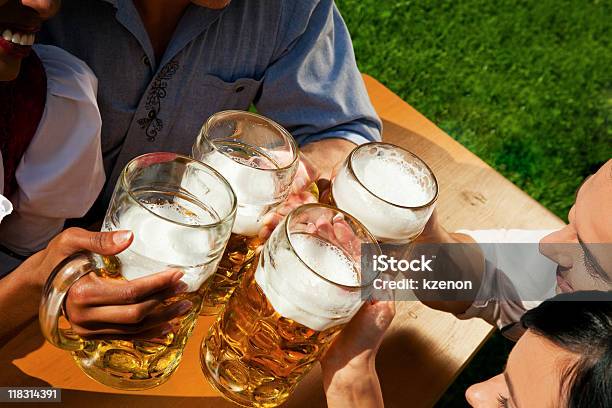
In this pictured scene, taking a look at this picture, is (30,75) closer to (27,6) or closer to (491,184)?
(27,6)

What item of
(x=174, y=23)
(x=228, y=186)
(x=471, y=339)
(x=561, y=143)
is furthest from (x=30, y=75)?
(x=561, y=143)

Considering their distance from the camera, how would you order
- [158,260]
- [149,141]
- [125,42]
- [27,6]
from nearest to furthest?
1. [158,260]
2. [27,6]
3. [125,42]
4. [149,141]

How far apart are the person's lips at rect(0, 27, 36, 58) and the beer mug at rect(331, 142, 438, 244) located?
1.51 ft

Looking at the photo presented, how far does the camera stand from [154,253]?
0.78 metres

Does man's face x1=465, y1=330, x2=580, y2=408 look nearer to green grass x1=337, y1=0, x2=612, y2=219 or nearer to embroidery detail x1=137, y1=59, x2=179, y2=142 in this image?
embroidery detail x1=137, y1=59, x2=179, y2=142

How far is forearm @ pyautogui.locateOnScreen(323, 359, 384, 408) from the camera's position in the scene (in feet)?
3.13

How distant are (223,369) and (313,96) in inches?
25.5

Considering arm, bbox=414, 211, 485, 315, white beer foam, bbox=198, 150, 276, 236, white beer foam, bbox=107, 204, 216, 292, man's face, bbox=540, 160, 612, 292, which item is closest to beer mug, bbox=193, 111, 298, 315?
white beer foam, bbox=198, 150, 276, 236

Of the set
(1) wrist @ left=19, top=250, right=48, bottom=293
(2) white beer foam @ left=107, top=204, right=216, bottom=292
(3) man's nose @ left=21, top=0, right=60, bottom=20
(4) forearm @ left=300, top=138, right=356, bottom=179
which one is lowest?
(4) forearm @ left=300, top=138, right=356, bottom=179

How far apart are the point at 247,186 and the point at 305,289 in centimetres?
19

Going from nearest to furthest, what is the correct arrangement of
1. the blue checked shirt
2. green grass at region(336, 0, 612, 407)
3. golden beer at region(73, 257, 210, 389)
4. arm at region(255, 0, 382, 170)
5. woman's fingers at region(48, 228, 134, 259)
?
woman's fingers at region(48, 228, 134, 259), golden beer at region(73, 257, 210, 389), the blue checked shirt, arm at region(255, 0, 382, 170), green grass at region(336, 0, 612, 407)

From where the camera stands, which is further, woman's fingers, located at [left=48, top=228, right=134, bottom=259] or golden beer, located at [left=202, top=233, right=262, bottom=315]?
golden beer, located at [left=202, top=233, right=262, bottom=315]

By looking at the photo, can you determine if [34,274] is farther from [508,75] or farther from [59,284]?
[508,75]

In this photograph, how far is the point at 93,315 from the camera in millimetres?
813
